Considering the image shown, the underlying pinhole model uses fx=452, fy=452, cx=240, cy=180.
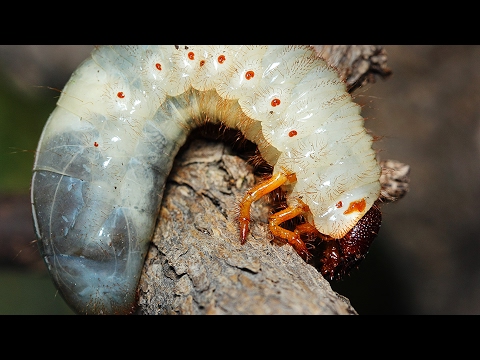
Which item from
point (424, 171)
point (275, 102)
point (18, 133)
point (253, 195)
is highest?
point (424, 171)

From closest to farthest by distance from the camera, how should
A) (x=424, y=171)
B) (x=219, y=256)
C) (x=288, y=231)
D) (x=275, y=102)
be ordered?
(x=219, y=256) → (x=288, y=231) → (x=275, y=102) → (x=424, y=171)

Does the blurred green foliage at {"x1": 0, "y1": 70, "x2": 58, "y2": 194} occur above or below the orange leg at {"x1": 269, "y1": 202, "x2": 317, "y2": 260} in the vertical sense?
below

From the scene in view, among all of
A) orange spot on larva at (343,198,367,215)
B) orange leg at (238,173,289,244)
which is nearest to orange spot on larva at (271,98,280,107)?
orange leg at (238,173,289,244)

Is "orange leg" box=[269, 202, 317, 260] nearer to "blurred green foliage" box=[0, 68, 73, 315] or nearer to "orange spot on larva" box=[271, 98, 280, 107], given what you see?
"orange spot on larva" box=[271, 98, 280, 107]

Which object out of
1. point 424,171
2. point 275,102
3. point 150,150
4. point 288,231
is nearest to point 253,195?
point 288,231

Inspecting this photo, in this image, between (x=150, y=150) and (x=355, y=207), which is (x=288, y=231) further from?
(x=150, y=150)
